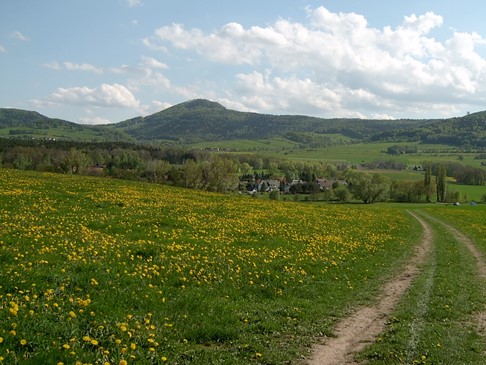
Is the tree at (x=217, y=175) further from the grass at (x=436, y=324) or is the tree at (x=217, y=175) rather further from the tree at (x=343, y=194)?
the grass at (x=436, y=324)

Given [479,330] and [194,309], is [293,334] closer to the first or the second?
[194,309]

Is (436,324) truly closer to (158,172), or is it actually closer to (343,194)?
(158,172)

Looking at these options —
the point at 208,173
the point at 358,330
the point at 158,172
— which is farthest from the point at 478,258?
the point at 158,172

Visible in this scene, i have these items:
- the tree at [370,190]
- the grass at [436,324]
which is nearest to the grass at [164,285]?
the grass at [436,324]

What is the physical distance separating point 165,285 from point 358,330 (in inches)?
244

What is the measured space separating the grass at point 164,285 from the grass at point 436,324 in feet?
5.77

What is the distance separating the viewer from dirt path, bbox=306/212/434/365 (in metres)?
Answer: 10.2

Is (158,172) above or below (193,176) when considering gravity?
above

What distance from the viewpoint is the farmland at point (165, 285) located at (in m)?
8.87

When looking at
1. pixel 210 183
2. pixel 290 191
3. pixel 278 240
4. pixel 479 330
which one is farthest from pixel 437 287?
pixel 290 191

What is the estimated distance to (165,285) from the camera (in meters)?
13.4

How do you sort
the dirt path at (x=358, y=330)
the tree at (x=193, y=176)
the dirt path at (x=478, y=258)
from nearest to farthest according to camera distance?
the dirt path at (x=358, y=330)
the dirt path at (x=478, y=258)
the tree at (x=193, y=176)

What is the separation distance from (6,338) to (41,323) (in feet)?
2.94

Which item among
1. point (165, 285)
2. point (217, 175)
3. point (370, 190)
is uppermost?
point (217, 175)
